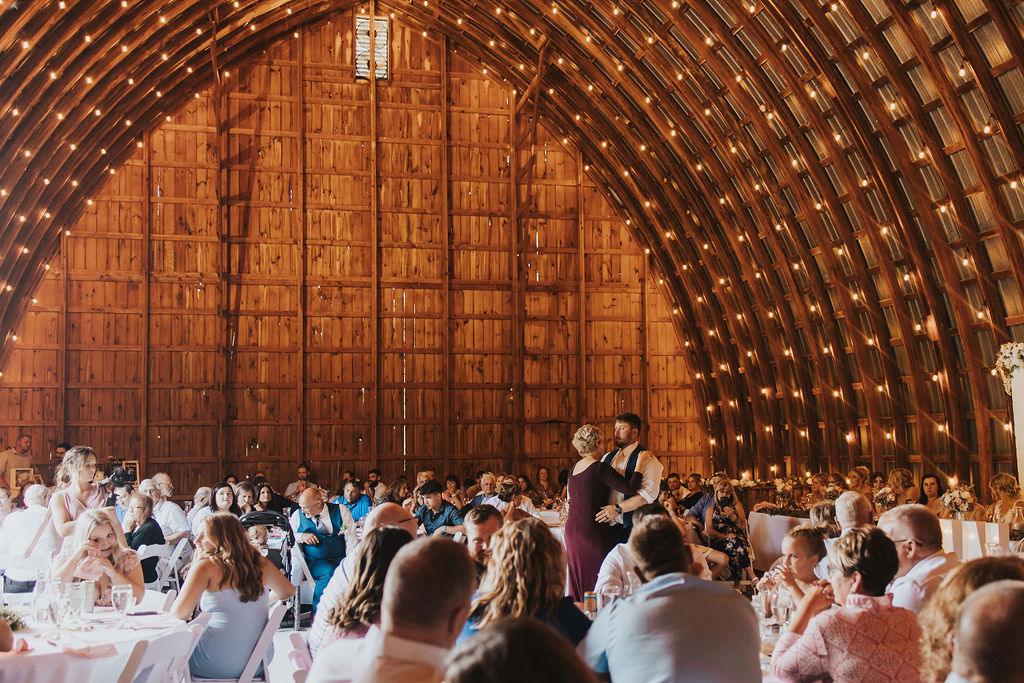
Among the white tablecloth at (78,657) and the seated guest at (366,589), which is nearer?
the seated guest at (366,589)

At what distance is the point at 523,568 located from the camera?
12.7ft

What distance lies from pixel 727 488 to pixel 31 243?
39.9 ft

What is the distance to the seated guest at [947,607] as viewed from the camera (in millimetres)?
2537

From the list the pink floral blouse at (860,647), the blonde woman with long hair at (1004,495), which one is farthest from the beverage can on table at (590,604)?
the blonde woman with long hair at (1004,495)

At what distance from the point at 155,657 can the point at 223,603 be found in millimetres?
1008

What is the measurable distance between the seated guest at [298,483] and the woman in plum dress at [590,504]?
428 inches

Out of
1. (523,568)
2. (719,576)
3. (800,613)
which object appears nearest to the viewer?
(523,568)

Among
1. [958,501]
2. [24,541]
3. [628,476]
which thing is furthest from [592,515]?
[24,541]

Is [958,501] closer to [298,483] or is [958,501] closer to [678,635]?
[678,635]

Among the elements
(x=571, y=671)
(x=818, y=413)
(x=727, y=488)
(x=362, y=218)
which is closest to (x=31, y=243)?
(x=362, y=218)

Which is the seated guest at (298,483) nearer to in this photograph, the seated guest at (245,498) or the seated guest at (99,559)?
the seated guest at (245,498)

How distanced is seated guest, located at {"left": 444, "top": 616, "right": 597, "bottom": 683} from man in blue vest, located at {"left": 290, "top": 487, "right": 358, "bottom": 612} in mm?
7743

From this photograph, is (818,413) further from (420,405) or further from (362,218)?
(362,218)

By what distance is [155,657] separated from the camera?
430cm
